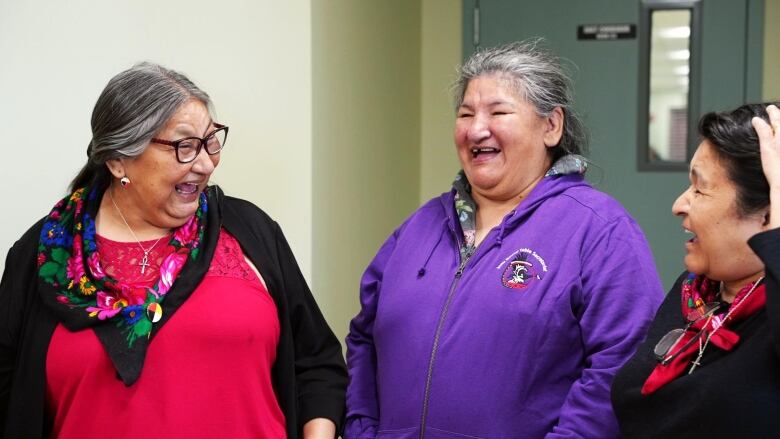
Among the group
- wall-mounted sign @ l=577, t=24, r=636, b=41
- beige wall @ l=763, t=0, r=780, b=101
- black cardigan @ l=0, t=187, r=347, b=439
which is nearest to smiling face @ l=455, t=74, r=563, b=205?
black cardigan @ l=0, t=187, r=347, b=439

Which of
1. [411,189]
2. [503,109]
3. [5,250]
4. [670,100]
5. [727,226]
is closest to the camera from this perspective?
[727,226]

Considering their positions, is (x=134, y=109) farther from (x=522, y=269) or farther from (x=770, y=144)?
(x=770, y=144)

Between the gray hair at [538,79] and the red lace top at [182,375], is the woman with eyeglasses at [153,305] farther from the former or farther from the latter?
the gray hair at [538,79]

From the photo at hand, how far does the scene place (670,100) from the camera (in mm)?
3396

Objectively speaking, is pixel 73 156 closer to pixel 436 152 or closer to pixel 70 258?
pixel 70 258

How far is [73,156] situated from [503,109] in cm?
123

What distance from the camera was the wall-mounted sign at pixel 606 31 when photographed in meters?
3.39

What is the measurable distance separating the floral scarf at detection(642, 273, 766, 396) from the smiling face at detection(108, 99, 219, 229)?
1014 millimetres

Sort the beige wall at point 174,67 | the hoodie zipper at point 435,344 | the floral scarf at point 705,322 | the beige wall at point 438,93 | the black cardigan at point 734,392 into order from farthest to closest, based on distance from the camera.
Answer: the beige wall at point 438,93 → the beige wall at point 174,67 → the hoodie zipper at point 435,344 → the floral scarf at point 705,322 → the black cardigan at point 734,392

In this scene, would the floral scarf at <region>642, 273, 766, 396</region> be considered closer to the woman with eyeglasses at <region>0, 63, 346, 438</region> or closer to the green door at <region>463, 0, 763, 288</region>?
the woman with eyeglasses at <region>0, 63, 346, 438</region>

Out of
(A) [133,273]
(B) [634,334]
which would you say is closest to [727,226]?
(B) [634,334]

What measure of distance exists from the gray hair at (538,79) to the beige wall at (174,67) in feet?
2.17

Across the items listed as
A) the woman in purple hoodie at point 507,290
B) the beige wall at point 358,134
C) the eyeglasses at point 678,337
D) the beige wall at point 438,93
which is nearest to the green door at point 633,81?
the beige wall at point 438,93

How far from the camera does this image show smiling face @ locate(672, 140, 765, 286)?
1415mm
